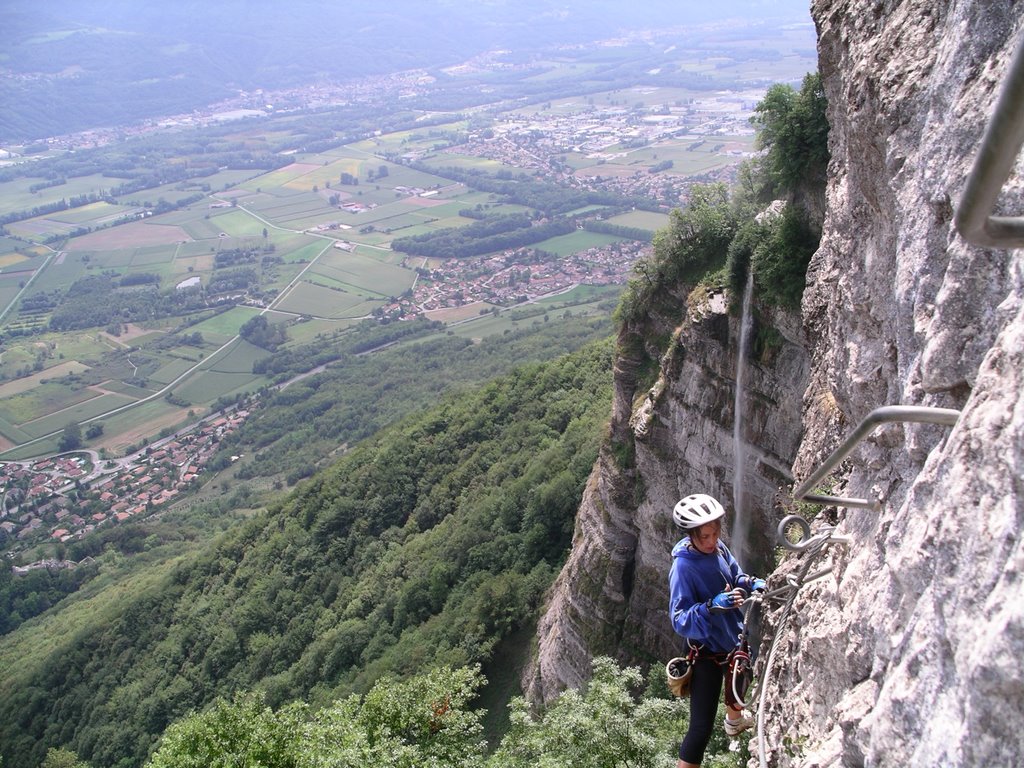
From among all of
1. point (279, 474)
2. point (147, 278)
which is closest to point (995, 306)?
point (279, 474)

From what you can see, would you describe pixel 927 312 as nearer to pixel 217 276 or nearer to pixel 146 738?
pixel 146 738

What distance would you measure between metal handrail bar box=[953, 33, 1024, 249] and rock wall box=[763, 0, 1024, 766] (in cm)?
115

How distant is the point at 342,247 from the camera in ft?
581

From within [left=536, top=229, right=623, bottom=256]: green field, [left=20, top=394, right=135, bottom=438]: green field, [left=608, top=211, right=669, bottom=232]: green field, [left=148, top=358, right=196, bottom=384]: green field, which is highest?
[left=608, top=211, right=669, bottom=232]: green field

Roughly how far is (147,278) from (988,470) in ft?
633

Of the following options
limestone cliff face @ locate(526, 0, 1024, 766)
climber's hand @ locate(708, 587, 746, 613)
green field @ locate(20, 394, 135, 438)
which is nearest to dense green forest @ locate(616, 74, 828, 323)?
limestone cliff face @ locate(526, 0, 1024, 766)

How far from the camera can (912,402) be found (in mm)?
6852

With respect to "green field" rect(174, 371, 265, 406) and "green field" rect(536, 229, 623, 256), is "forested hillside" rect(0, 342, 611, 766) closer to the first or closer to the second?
"green field" rect(174, 371, 265, 406)

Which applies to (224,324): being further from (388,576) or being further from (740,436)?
(740,436)

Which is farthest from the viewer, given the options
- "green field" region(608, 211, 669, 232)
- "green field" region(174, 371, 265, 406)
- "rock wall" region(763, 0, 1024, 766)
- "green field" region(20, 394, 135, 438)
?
"green field" region(608, 211, 669, 232)

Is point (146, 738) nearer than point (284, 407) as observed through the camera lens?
Yes

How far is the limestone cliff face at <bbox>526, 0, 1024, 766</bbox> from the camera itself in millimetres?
4652

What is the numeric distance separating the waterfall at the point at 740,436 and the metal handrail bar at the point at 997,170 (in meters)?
16.7

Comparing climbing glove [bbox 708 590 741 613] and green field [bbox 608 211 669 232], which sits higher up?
climbing glove [bbox 708 590 741 613]
